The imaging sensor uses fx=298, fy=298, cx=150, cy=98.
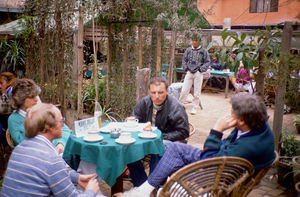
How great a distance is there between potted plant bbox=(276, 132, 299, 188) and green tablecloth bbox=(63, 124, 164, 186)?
1.98m

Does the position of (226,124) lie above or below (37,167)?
above

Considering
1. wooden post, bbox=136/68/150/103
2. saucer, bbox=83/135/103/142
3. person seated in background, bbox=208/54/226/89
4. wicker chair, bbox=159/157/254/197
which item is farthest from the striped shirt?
person seated in background, bbox=208/54/226/89

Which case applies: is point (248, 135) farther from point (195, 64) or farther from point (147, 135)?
point (195, 64)

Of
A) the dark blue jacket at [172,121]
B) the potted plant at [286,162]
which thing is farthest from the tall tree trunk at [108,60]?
the potted plant at [286,162]

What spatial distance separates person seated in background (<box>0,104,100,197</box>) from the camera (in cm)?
190

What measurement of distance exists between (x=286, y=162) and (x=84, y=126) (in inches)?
108

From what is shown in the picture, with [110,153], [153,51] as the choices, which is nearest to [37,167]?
[110,153]

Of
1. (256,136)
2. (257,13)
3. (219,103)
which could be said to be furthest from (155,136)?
(257,13)

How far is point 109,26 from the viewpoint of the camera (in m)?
6.28

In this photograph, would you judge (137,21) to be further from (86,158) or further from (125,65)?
(86,158)

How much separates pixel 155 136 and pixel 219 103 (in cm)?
735

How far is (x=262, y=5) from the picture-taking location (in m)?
16.4

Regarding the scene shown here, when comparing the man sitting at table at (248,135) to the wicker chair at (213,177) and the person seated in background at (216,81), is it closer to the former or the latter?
the wicker chair at (213,177)

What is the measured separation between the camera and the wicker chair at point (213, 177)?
200 centimetres
